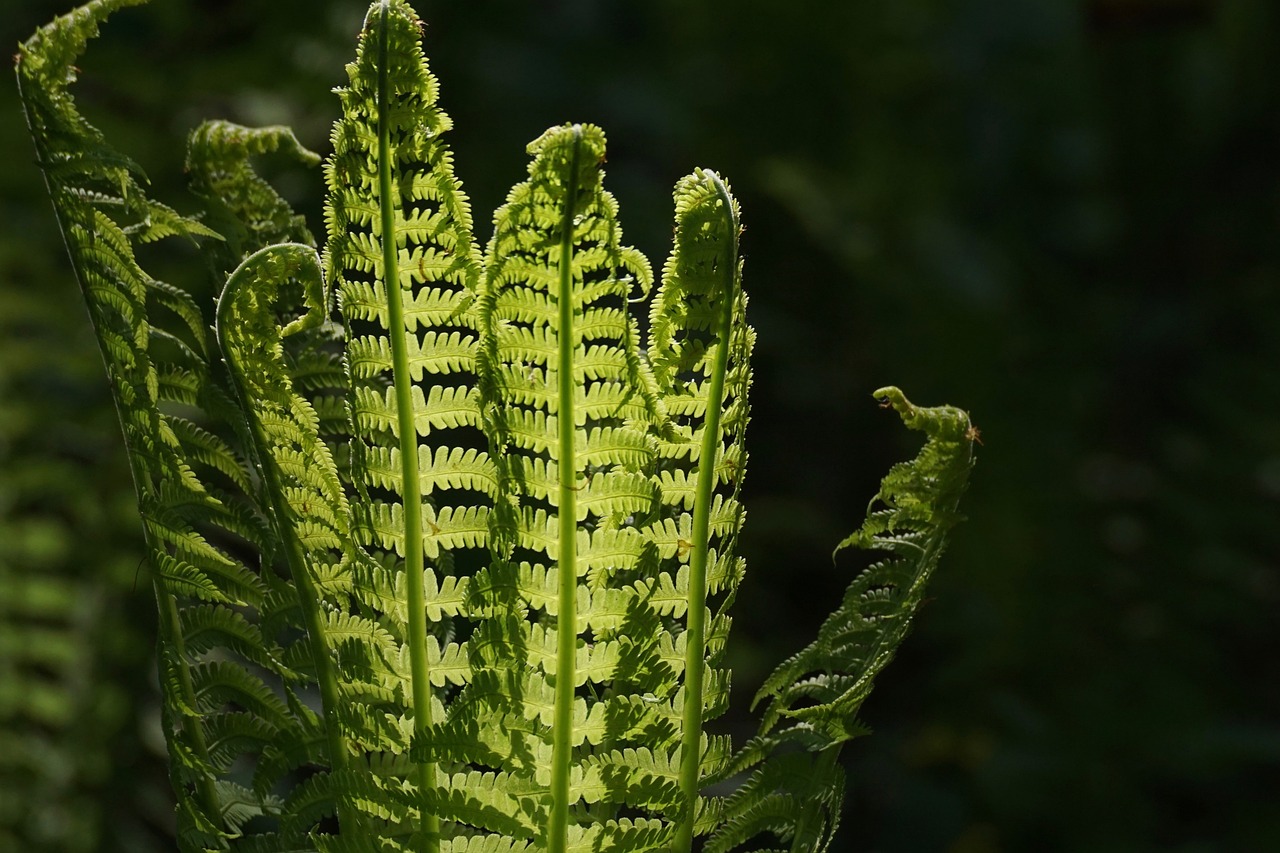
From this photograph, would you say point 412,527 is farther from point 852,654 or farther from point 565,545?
point 852,654

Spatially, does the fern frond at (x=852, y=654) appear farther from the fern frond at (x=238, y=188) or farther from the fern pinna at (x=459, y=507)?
the fern frond at (x=238, y=188)

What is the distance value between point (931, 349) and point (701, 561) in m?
2.29

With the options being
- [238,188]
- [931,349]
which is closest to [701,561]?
[238,188]

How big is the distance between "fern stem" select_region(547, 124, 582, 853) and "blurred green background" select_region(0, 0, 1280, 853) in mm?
1280

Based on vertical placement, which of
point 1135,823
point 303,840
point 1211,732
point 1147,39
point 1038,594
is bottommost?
point 1135,823

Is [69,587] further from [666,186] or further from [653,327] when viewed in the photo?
[666,186]

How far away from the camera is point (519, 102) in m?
2.66

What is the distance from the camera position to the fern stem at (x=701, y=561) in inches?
20.3

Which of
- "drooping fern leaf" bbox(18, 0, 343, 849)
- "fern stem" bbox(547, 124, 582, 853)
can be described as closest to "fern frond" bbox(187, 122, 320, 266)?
"drooping fern leaf" bbox(18, 0, 343, 849)

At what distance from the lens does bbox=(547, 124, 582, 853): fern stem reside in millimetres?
500

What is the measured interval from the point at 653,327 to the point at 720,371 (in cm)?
4

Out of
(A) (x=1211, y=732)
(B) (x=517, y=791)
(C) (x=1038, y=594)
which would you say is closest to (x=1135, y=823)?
(A) (x=1211, y=732)

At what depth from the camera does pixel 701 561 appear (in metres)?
0.53

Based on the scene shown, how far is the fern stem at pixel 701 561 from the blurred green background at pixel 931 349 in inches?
51.2
